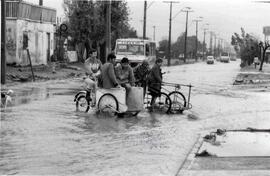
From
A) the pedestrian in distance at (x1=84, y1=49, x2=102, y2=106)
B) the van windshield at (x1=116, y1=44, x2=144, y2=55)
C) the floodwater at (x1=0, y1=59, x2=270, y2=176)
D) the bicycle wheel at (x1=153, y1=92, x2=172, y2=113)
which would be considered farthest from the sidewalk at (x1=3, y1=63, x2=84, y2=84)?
the bicycle wheel at (x1=153, y1=92, x2=172, y2=113)

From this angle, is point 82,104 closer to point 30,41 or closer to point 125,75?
point 125,75

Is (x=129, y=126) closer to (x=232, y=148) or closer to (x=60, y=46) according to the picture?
(x=232, y=148)

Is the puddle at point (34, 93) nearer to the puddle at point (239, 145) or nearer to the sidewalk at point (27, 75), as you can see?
the sidewalk at point (27, 75)

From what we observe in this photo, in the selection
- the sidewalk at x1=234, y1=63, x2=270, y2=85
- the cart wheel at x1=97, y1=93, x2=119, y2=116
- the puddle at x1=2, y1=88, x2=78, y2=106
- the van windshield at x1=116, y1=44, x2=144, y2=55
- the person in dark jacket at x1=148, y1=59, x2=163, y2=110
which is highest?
the van windshield at x1=116, y1=44, x2=144, y2=55

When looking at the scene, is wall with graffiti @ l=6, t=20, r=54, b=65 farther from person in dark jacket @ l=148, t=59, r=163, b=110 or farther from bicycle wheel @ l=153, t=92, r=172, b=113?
person in dark jacket @ l=148, t=59, r=163, b=110

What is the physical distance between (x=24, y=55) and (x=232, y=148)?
31.5m

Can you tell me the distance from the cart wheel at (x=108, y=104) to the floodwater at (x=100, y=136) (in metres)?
0.37

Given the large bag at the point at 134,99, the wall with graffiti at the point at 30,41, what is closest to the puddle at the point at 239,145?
the large bag at the point at 134,99

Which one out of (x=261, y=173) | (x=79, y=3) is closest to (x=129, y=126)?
(x=261, y=173)

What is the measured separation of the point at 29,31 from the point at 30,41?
69 cm

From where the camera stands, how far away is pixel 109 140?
40.9 ft

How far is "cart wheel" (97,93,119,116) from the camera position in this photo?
16.5 metres

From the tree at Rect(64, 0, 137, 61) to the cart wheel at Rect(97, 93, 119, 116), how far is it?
40.5 meters

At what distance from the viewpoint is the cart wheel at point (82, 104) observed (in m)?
17.8
